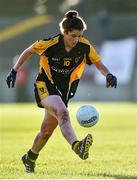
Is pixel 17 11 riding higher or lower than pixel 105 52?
higher

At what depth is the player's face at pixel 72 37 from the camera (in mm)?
9117

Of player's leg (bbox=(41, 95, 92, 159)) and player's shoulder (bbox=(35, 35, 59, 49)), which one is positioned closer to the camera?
player's leg (bbox=(41, 95, 92, 159))

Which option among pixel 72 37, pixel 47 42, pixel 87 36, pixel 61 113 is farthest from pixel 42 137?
pixel 87 36

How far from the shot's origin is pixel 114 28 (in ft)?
145

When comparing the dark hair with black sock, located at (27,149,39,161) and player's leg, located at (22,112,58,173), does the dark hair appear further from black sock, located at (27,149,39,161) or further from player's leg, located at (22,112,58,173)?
black sock, located at (27,149,39,161)

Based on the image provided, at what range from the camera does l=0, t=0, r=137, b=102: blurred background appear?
128ft

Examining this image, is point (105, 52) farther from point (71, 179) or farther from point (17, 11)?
point (71, 179)

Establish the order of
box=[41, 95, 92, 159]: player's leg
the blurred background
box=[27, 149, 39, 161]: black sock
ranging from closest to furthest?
box=[41, 95, 92, 159]: player's leg
box=[27, 149, 39, 161]: black sock
the blurred background

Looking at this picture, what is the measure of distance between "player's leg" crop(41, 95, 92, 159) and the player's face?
672 millimetres

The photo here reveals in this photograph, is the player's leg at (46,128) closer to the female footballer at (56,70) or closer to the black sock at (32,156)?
the female footballer at (56,70)

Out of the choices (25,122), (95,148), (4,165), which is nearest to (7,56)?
(25,122)

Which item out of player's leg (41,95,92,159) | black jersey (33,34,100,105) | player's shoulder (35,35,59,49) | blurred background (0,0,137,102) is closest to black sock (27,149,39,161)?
player's leg (41,95,92,159)

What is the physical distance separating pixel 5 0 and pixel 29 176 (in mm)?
43175

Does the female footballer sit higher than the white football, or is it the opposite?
the female footballer
